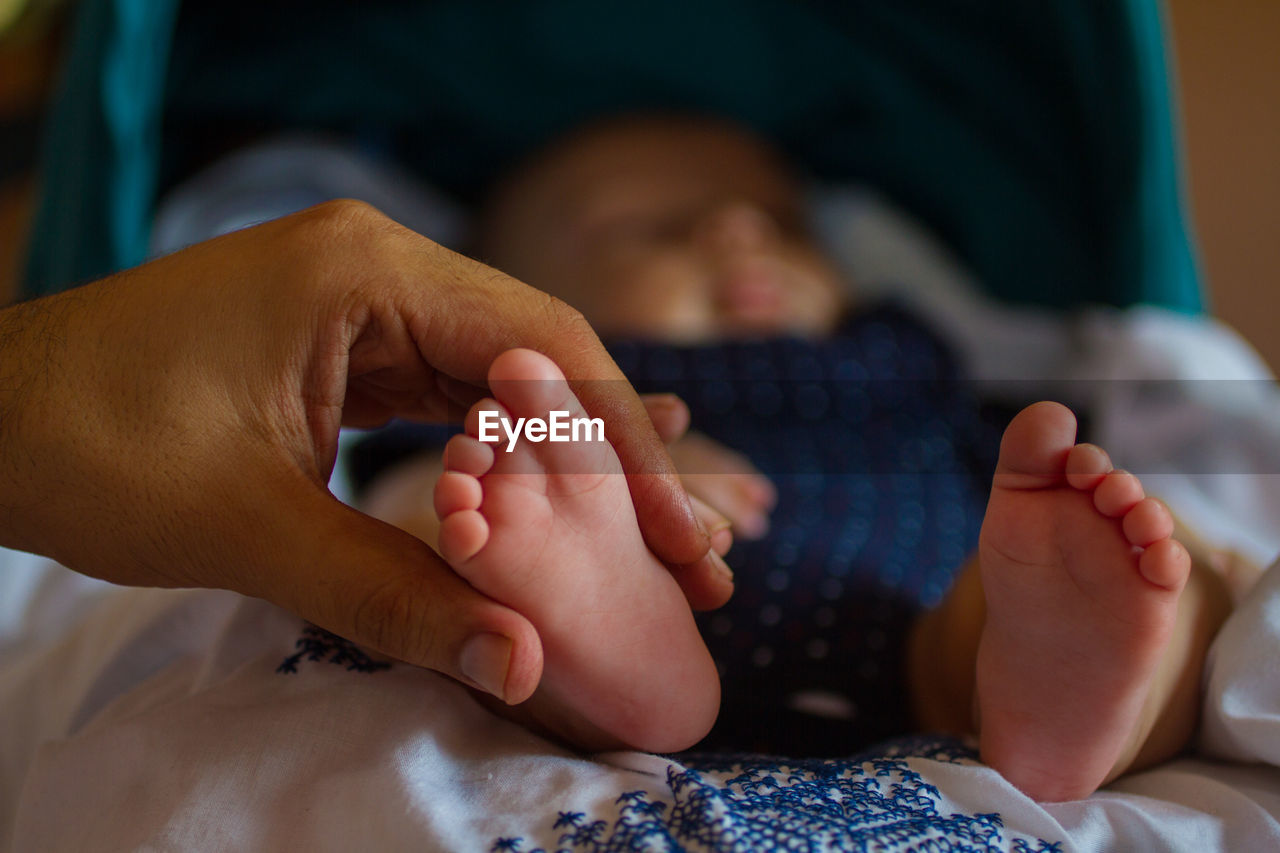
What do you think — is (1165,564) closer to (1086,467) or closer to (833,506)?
(1086,467)

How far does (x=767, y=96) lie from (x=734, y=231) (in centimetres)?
32

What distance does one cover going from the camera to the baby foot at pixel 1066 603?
400 millimetres

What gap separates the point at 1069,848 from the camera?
412 millimetres

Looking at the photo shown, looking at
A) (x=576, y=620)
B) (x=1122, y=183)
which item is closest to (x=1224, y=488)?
(x=1122, y=183)

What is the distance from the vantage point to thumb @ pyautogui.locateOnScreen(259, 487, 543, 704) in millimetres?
363

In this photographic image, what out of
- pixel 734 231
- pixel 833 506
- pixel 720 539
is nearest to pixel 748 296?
pixel 734 231

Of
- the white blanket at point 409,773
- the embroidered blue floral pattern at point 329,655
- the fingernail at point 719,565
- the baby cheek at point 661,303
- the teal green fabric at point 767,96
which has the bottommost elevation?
the white blanket at point 409,773

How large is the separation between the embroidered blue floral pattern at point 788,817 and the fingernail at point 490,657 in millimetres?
73

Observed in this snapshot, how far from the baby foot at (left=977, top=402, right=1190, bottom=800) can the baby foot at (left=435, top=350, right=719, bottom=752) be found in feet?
0.47

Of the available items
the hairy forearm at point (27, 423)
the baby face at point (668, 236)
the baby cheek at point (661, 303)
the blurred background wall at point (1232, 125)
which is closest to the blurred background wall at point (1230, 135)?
the blurred background wall at point (1232, 125)

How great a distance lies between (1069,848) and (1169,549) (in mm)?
138

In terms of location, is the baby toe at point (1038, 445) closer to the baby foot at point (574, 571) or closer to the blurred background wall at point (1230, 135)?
the baby foot at point (574, 571)

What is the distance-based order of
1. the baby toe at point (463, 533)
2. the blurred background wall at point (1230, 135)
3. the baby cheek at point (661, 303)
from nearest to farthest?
the baby toe at point (463, 533), the baby cheek at point (661, 303), the blurred background wall at point (1230, 135)

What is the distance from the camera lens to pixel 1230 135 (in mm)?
1500
